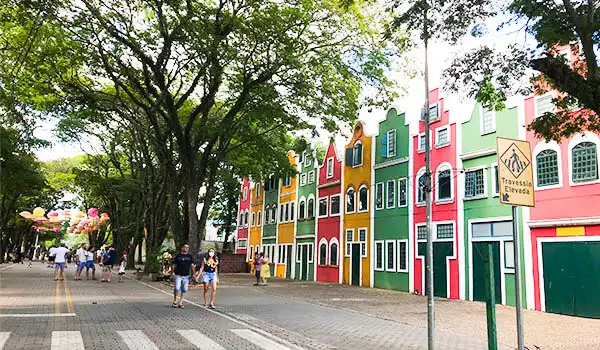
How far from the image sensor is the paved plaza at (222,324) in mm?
9156

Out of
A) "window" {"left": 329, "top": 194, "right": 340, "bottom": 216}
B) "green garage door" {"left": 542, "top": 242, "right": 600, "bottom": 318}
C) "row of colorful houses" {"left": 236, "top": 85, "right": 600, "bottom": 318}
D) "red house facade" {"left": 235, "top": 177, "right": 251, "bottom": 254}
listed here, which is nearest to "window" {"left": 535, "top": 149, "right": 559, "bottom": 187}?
"row of colorful houses" {"left": 236, "top": 85, "right": 600, "bottom": 318}

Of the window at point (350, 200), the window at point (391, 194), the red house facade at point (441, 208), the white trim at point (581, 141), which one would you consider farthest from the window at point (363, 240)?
the white trim at point (581, 141)

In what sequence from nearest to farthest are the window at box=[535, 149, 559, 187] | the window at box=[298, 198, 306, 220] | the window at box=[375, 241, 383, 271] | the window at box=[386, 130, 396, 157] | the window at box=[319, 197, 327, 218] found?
1. the window at box=[535, 149, 559, 187]
2. the window at box=[386, 130, 396, 157]
3. the window at box=[375, 241, 383, 271]
4. the window at box=[319, 197, 327, 218]
5. the window at box=[298, 198, 306, 220]

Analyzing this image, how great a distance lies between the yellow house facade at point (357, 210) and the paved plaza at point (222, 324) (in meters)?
10.5

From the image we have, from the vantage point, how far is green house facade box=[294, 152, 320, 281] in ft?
114

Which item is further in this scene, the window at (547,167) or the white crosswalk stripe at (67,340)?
the window at (547,167)

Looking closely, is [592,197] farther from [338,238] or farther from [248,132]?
[338,238]

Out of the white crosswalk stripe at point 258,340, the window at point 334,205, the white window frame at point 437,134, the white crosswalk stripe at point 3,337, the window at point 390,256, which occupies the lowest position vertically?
the white crosswalk stripe at point 258,340

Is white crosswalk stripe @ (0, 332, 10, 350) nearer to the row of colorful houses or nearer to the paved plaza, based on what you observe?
the paved plaza

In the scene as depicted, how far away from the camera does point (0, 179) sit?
2659 cm

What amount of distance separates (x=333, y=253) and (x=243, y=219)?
18.1m

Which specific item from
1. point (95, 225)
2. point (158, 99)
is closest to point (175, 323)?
point (158, 99)

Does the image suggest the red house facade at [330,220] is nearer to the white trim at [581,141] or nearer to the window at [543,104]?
the window at [543,104]

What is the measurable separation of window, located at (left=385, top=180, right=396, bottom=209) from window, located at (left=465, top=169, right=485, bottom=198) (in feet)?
17.3
